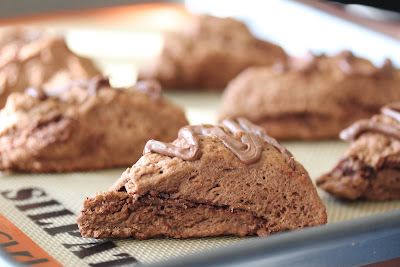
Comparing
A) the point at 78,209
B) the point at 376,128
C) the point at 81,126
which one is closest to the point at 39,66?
the point at 81,126

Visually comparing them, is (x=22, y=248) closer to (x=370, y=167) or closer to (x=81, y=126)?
(x=81, y=126)

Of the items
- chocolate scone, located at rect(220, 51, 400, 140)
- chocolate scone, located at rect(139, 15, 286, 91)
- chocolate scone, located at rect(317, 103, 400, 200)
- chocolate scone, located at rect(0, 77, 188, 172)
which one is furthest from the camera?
chocolate scone, located at rect(139, 15, 286, 91)

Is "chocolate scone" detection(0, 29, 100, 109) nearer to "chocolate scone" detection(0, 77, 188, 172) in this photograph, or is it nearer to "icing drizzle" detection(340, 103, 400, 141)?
"chocolate scone" detection(0, 77, 188, 172)

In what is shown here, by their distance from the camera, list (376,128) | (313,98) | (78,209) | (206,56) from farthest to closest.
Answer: (206,56), (313,98), (376,128), (78,209)

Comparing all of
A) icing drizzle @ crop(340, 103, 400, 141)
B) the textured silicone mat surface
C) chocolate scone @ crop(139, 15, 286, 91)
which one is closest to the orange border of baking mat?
the textured silicone mat surface

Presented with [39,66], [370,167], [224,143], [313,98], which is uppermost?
[39,66]

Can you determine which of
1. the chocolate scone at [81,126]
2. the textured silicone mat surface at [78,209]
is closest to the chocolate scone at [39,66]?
the chocolate scone at [81,126]

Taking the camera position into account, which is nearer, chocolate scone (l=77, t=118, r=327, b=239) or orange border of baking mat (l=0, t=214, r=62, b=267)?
orange border of baking mat (l=0, t=214, r=62, b=267)

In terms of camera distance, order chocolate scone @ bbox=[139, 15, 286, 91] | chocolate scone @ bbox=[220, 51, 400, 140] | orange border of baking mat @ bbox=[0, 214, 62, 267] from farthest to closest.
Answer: chocolate scone @ bbox=[139, 15, 286, 91]
chocolate scone @ bbox=[220, 51, 400, 140]
orange border of baking mat @ bbox=[0, 214, 62, 267]
